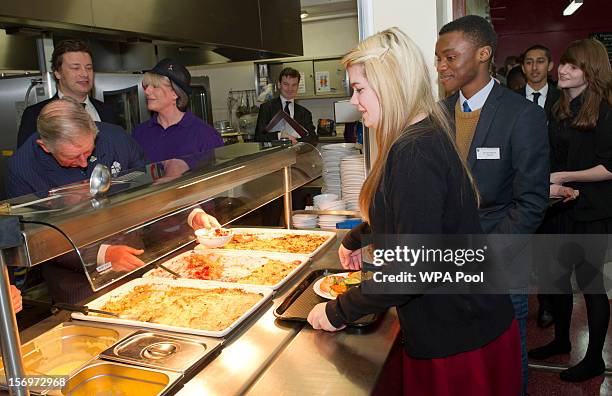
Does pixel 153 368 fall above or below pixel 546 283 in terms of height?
above

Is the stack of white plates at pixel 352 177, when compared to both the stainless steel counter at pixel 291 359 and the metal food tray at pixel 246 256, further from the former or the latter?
the stainless steel counter at pixel 291 359

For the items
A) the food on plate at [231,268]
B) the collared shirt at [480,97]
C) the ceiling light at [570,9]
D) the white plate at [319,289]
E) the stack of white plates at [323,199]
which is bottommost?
the white plate at [319,289]

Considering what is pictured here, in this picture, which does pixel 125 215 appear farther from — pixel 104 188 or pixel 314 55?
pixel 314 55

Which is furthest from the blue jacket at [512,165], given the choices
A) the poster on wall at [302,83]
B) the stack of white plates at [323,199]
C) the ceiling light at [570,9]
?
the ceiling light at [570,9]

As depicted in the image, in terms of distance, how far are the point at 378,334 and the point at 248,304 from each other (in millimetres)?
456

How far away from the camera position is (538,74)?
4156mm

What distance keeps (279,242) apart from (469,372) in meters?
1.24

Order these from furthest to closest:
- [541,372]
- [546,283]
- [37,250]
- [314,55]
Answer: [314,55], [546,283], [541,372], [37,250]

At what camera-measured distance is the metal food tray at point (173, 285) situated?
1.63 m

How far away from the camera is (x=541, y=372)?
330 centimetres

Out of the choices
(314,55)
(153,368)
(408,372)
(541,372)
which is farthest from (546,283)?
(314,55)

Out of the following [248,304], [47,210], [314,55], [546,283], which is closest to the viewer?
[47,210]

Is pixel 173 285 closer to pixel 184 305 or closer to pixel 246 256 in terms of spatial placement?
pixel 184 305

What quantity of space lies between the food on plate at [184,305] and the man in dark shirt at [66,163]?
0.21m
